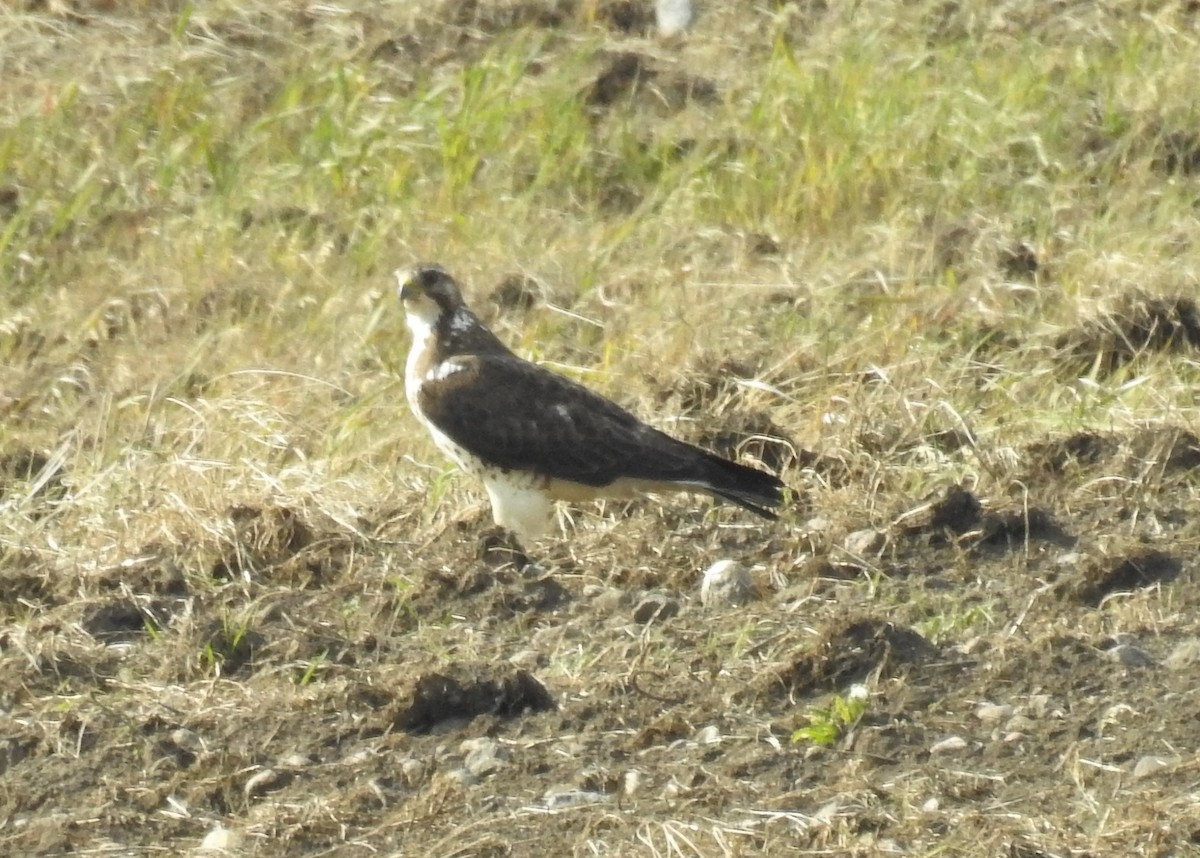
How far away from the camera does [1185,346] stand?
729 cm

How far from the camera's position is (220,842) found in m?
4.43

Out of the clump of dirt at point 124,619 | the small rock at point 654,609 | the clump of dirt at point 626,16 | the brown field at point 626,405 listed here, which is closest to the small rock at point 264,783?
the brown field at point 626,405

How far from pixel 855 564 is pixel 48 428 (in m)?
3.33

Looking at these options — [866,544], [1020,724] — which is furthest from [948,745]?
[866,544]

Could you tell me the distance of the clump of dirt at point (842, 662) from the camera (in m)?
5.09

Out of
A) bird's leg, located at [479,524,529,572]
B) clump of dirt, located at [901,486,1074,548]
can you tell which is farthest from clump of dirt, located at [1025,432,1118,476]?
bird's leg, located at [479,524,529,572]

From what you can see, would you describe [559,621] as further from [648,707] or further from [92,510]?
[92,510]

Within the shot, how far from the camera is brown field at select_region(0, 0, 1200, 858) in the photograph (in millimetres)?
4688

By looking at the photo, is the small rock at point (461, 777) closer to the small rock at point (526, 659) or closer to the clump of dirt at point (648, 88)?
the small rock at point (526, 659)

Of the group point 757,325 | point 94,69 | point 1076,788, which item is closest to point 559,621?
point 1076,788

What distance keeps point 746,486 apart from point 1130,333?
1902 mm

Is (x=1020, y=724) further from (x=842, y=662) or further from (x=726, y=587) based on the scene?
(x=726, y=587)

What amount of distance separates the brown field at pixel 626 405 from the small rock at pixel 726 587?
14 mm

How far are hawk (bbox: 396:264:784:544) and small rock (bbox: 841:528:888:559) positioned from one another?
254 mm
